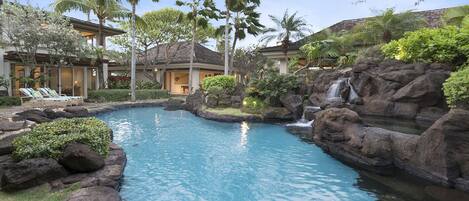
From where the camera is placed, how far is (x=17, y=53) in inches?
702

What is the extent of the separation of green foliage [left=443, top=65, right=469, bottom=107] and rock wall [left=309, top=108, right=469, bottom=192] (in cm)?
210

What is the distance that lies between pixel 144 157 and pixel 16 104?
1241 centimetres

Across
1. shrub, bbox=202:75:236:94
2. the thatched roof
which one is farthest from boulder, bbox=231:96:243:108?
the thatched roof

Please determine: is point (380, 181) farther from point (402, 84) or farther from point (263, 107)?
point (263, 107)

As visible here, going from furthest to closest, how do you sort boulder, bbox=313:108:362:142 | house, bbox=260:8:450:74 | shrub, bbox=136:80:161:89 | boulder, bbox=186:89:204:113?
shrub, bbox=136:80:161:89 < house, bbox=260:8:450:74 < boulder, bbox=186:89:204:113 < boulder, bbox=313:108:362:142

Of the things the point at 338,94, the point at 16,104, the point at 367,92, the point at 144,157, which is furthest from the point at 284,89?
the point at 16,104

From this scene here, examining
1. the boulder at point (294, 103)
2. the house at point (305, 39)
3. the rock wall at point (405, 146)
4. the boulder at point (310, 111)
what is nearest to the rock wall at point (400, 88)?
the boulder at point (310, 111)

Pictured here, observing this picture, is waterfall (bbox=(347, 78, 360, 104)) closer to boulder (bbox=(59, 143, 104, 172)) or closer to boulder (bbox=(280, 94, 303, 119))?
boulder (bbox=(280, 94, 303, 119))

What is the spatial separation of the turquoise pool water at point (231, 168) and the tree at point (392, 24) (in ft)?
28.0

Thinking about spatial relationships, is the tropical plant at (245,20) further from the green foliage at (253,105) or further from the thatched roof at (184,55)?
the green foliage at (253,105)

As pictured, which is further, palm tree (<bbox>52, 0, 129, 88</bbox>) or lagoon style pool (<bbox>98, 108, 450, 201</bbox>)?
palm tree (<bbox>52, 0, 129, 88</bbox>)

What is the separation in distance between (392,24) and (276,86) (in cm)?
689

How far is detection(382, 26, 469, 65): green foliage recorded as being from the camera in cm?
1049

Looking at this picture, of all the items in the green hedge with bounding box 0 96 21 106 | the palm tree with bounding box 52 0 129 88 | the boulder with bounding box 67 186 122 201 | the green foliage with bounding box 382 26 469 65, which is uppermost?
the palm tree with bounding box 52 0 129 88
